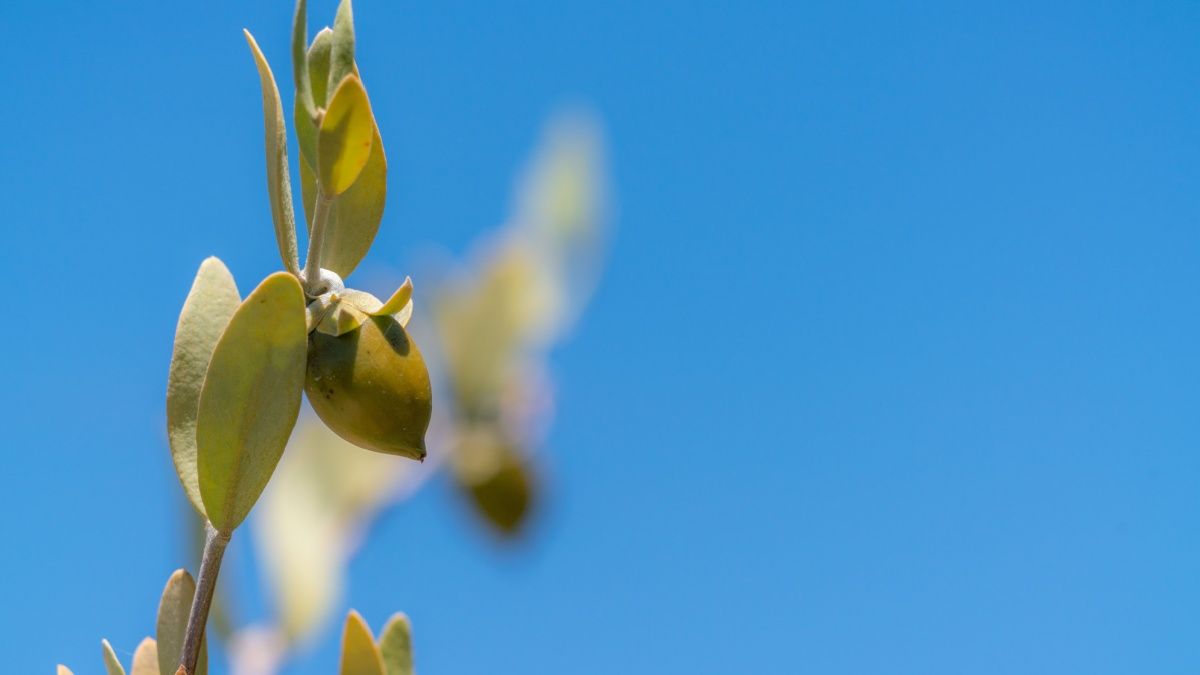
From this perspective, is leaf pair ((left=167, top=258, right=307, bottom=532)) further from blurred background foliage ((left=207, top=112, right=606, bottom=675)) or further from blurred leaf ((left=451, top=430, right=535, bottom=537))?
blurred leaf ((left=451, top=430, right=535, bottom=537))

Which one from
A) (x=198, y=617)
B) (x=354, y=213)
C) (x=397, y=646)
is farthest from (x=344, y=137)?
(x=397, y=646)

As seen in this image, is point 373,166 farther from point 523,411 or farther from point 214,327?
point 523,411

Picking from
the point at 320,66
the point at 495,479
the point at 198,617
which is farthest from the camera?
the point at 495,479

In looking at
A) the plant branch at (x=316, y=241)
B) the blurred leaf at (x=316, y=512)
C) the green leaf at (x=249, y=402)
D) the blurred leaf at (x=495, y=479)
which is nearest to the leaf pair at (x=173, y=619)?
the green leaf at (x=249, y=402)

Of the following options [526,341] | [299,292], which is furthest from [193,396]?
[526,341]

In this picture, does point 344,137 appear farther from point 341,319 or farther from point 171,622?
point 171,622

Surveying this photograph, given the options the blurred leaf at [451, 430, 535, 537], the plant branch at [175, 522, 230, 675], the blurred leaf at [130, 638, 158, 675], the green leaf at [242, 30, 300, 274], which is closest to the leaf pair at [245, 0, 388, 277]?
the green leaf at [242, 30, 300, 274]
